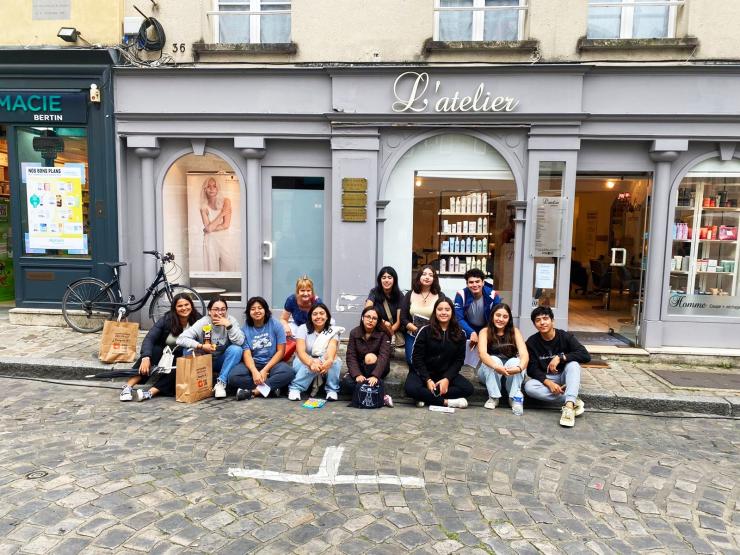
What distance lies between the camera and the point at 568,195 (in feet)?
25.5

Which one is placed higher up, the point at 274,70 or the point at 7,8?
the point at 7,8

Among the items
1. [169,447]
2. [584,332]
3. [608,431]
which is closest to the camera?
[169,447]

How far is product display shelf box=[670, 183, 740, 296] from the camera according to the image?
8.00 meters

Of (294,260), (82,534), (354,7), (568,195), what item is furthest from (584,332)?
(82,534)

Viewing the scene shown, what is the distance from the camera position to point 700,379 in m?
6.71

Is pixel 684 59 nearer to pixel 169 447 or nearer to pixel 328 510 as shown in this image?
pixel 328 510

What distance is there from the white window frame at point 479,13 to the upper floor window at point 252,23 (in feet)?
7.67

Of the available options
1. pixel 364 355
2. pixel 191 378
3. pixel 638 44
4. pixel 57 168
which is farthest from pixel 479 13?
pixel 57 168

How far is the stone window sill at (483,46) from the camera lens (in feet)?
25.0

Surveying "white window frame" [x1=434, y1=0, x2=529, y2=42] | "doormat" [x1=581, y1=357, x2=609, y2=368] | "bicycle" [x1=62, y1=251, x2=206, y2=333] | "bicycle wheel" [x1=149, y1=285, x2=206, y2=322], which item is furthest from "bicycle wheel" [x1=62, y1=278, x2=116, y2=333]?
"doormat" [x1=581, y1=357, x2=609, y2=368]

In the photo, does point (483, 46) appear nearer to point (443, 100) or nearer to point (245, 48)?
point (443, 100)

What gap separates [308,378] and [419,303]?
173 cm

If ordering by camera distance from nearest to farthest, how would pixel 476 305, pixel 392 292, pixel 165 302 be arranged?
pixel 476 305 → pixel 392 292 → pixel 165 302

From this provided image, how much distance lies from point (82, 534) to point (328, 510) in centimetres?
149
